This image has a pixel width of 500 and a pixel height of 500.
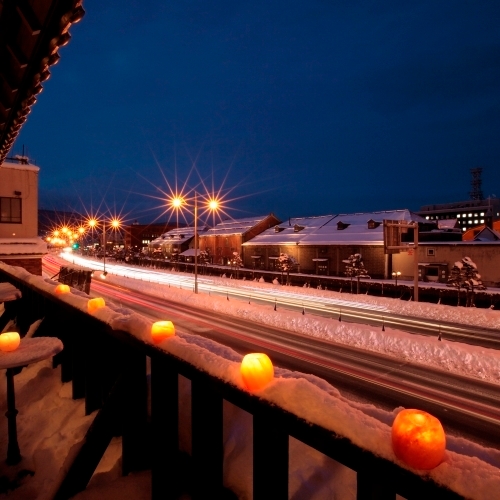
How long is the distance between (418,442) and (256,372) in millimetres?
893

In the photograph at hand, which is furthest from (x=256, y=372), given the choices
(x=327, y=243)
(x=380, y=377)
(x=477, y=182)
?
(x=477, y=182)

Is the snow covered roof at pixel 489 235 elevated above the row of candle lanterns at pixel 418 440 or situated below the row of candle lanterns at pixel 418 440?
above

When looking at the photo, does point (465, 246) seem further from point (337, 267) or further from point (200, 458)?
point (200, 458)

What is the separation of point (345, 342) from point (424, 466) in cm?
1914

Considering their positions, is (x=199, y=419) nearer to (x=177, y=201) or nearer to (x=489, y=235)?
(x=177, y=201)

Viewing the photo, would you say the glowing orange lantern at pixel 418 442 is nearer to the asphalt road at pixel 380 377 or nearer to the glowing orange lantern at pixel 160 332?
the glowing orange lantern at pixel 160 332

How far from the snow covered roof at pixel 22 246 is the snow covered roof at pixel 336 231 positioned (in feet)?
112

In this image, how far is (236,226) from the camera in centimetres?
6631

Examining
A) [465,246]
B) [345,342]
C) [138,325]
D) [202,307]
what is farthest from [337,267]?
[138,325]

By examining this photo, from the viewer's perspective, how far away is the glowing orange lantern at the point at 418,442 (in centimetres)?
135

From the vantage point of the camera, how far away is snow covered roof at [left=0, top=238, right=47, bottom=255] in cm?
2020

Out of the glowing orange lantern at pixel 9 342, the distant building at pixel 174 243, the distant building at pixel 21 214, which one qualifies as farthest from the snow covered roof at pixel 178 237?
the glowing orange lantern at pixel 9 342

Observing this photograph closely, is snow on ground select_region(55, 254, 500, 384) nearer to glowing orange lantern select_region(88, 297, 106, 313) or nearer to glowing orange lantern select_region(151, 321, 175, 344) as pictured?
glowing orange lantern select_region(88, 297, 106, 313)

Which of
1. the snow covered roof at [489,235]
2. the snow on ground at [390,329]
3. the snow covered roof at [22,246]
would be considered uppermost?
the snow covered roof at [489,235]
